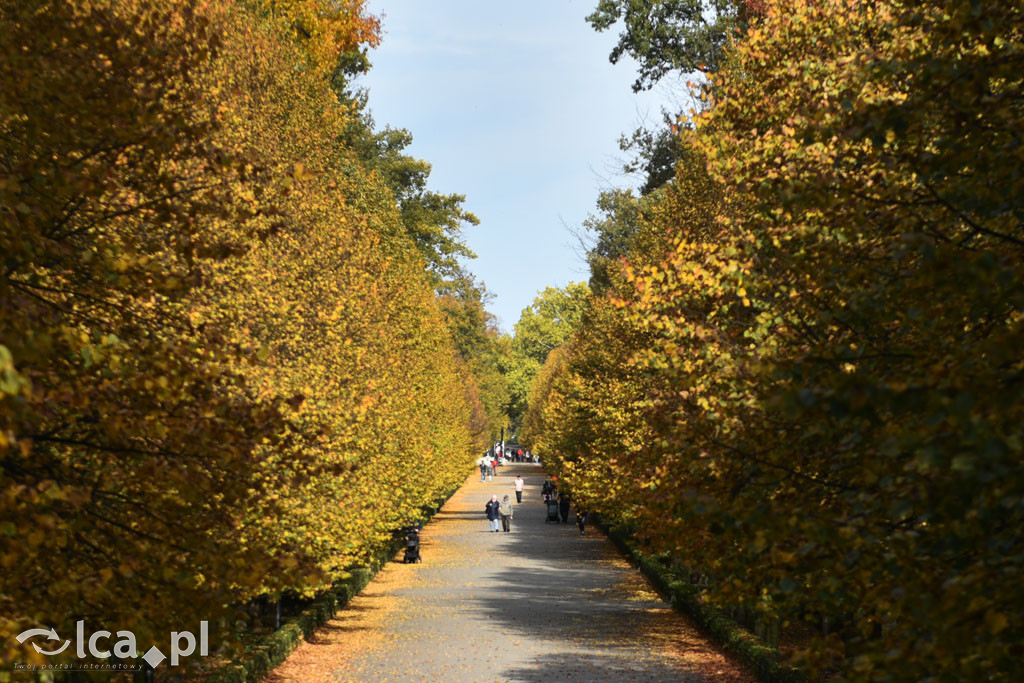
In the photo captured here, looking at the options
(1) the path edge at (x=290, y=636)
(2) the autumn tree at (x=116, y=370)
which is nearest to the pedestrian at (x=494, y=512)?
(1) the path edge at (x=290, y=636)

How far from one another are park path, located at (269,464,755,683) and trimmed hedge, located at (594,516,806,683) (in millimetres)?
301

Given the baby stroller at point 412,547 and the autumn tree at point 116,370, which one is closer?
the autumn tree at point 116,370

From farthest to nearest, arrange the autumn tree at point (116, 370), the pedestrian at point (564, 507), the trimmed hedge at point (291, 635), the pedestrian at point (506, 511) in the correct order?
1. the pedestrian at point (564, 507)
2. the pedestrian at point (506, 511)
3. the trimmed hedge at point (291, 635)
4. the autumn tree at point (116, 370)

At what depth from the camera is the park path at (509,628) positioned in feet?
60.7

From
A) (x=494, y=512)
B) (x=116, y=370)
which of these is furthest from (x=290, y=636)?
(x=494, y=512)

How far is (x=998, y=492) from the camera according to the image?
4.99 metres

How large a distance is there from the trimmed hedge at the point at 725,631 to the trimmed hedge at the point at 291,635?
21.2 ft

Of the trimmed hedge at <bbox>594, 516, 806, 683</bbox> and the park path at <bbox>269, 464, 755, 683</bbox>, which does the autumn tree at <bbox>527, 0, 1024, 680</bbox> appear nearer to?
the trimmed hedge at <bbox>594, 516, 806, 683</bbox>

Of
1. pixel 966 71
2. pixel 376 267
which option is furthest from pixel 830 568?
pixel 376 267

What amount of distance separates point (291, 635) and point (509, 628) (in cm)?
496

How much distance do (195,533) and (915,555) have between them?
212 inches

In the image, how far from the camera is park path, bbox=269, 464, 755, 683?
60.7ft

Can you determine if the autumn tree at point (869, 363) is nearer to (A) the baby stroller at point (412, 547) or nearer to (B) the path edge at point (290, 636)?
(B) the path edge at point (290, 636)

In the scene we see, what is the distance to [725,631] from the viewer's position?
20.6 metres
